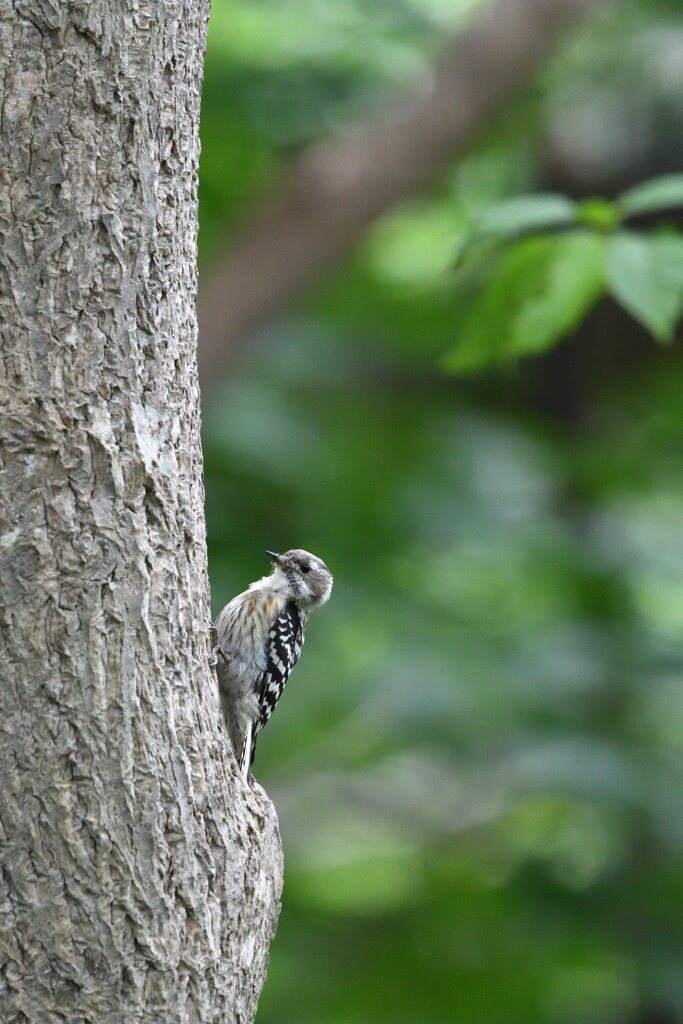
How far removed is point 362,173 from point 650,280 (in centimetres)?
476

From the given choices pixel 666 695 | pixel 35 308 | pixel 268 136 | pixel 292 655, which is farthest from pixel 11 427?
pixel 666 695

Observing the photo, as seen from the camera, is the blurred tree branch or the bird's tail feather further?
the blurred tree branch

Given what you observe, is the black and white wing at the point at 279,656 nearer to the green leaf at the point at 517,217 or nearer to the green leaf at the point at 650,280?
the green leaf at the point at 517,217

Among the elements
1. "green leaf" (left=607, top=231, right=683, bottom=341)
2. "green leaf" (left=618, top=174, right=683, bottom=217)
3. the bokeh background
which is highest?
the bokeh background

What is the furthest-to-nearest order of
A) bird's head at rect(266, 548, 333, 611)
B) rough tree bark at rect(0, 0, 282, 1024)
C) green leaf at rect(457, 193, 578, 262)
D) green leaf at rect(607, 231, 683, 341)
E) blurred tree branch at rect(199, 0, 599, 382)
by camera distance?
1. blurred tree branch at rect(199, 0, 599, 382)
2. bird's head at rect(266, 548, 333, 611)
3. green leaf at rect(457, 193, 578, 262)
4. green leaf at rect(607, 231, 683, 341)
5. rough tree bark at rect(0, 0, 282, 1024)

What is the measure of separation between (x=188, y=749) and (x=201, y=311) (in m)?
5.51

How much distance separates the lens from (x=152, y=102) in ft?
10.5

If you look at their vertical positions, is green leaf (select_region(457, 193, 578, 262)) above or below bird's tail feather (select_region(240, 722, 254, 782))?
above

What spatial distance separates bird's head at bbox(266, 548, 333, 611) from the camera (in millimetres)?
5898

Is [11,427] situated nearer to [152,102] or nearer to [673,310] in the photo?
[152,102]

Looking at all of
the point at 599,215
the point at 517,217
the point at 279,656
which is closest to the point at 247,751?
the point at 279,656

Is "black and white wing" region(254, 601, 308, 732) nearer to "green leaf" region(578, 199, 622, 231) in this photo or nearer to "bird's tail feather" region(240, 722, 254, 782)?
"bird's tail feather" region(240, 722, 254, 782)

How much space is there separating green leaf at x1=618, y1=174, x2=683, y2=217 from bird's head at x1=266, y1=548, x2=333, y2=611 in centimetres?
247

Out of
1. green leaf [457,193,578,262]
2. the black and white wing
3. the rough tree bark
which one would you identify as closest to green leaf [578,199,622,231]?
green leaf [457,193,578,262]
